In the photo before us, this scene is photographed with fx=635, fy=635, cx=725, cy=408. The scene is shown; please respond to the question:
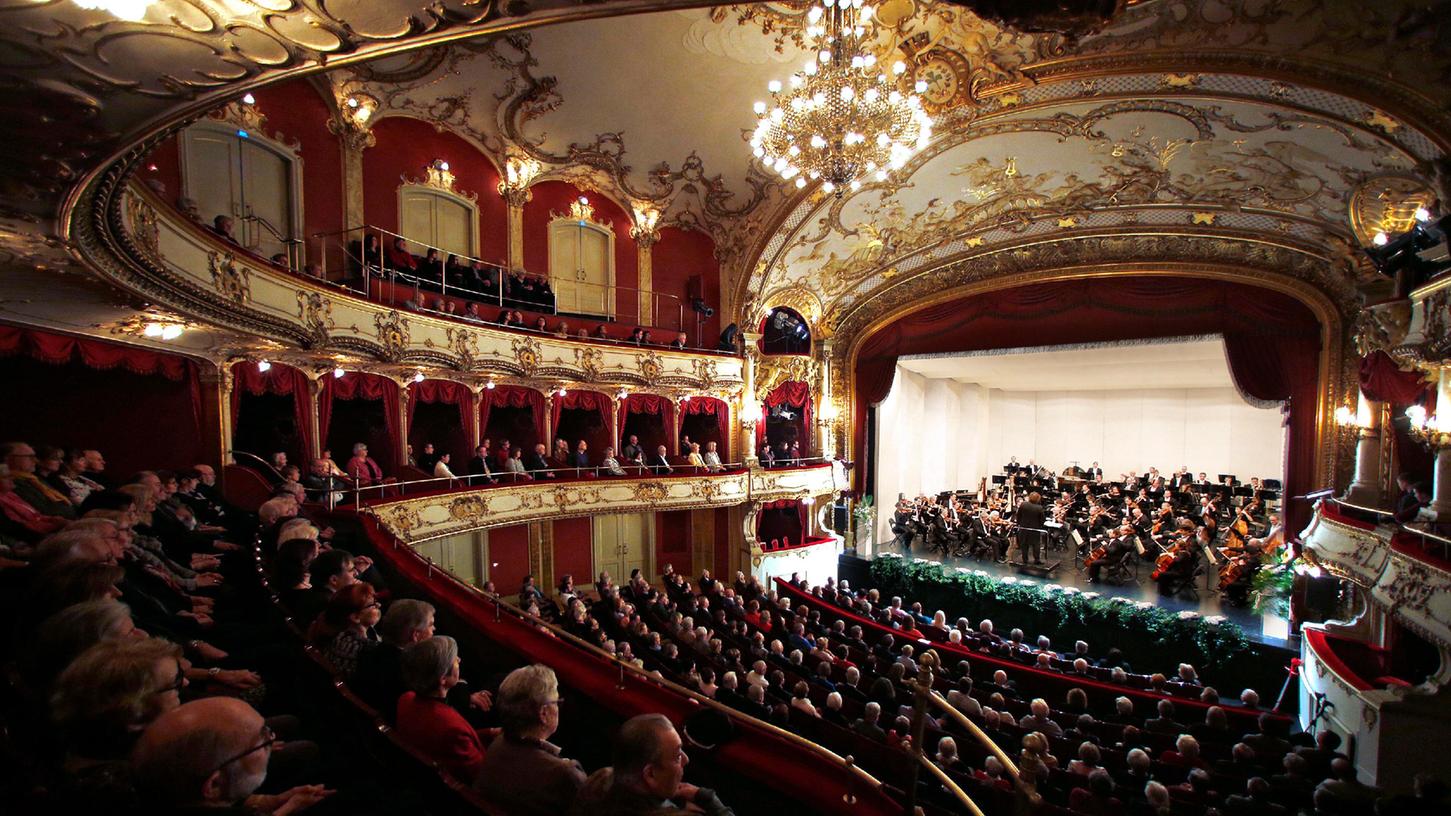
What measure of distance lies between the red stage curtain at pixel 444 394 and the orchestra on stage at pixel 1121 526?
434 inches

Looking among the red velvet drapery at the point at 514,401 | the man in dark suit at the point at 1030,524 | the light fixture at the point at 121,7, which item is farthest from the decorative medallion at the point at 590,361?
the light fixture at the point at 121,7

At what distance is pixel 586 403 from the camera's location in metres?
Result: 13.6

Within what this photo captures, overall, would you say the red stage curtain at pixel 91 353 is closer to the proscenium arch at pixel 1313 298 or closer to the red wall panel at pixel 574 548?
the red wall panel at pixel 574 548

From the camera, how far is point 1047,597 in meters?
11.9

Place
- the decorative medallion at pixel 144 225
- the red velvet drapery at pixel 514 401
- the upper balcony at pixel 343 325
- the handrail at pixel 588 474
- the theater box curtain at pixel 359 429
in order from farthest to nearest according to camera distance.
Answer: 1. the red velvet drapery at pixel 514 401
2. the theater box curtain at pixel 359 429
3. the handrail at pixel 588 474
4. the upper balcony at pixel 343 325
5. the decorative medallion at pixel 144 225

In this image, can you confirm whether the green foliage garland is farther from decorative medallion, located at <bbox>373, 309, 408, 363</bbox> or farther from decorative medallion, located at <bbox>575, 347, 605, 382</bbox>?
decorative medallion, located at <bbox>373, 309, 408, 363</bbox>

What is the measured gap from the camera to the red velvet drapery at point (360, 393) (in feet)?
31.1

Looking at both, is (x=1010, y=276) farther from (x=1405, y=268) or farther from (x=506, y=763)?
(x=506, y=763)

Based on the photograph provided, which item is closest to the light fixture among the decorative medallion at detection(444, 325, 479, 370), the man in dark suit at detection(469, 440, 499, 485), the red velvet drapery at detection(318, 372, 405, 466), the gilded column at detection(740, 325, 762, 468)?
the red velvet drapery at detection(318, 372, 405, 466)

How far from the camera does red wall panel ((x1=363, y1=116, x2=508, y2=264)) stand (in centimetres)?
1079

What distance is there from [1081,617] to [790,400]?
815cm

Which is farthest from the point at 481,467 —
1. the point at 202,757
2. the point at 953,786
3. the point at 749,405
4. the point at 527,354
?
the point at 953,786

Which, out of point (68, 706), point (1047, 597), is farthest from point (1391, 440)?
point (68, 706)

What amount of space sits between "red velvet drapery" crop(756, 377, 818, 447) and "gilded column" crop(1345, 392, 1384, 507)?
9.03m
